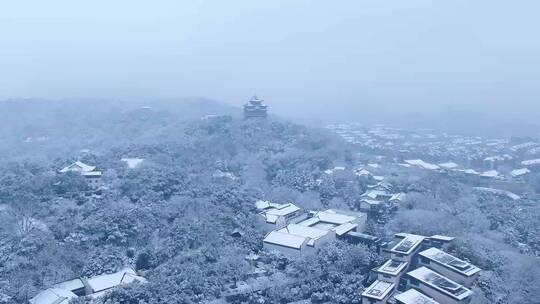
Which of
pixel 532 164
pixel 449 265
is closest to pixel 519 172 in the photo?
pixel 532 164

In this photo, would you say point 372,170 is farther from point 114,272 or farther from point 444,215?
point 114,272

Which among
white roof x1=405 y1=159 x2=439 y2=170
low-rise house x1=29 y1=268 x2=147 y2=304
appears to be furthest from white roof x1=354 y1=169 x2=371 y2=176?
low-rise house x1=29 y1=268 x2=147 y2=304

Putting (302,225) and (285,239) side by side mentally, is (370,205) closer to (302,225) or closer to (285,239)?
(302,225)

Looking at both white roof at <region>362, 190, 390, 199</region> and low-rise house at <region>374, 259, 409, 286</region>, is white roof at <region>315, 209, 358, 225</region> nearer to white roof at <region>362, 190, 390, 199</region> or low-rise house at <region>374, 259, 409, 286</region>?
white roof at <region>362, 190, 390, 199</region>

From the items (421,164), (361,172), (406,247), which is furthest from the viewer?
(421,164)

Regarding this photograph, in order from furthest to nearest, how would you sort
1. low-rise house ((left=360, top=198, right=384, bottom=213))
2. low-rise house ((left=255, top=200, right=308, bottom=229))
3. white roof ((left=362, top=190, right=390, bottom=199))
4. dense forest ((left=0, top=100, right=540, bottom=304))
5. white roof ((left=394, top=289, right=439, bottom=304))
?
white roof ((left=362, top=190, right=390, bottom=199)), low-rise house ((left=360, top=198, right=384, bottom=213)), low-rise house ((left=255, top=200, right=308, bottom=229)), dense forest ((left=0, top=100, right=540, bottom=304)), white roof ((left=394, top=289, right=439, bottom=304))

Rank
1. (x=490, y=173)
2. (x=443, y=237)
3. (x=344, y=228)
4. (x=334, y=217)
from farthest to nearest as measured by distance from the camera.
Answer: (x=490, y=173)
(x=334, y=217)
(x=344, y=228)
(x=443, y=237)

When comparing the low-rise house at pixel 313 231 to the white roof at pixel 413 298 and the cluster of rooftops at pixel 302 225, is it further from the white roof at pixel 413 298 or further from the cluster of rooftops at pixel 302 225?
the white roof at pixel 413 298
